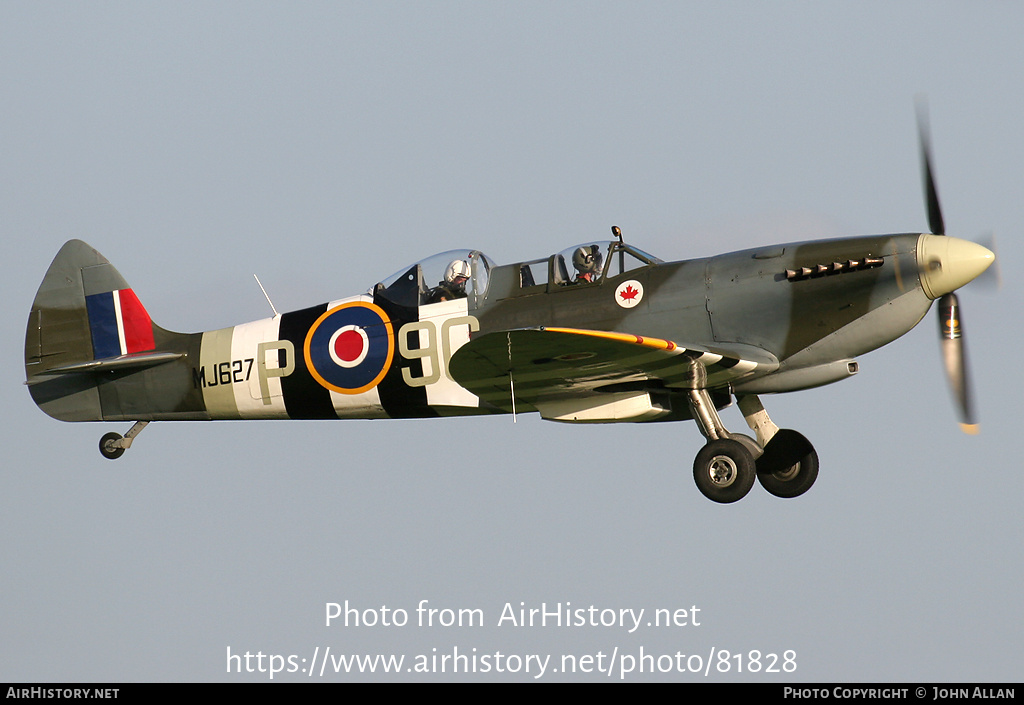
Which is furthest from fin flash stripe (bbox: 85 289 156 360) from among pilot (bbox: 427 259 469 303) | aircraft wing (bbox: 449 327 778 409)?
aircraft wing (bbox: 449 327 778 409)

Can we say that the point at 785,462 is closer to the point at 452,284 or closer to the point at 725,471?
the point at 725,471

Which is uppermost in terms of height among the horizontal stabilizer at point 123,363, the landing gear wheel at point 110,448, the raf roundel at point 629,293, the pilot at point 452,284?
the pilot at point 452,284

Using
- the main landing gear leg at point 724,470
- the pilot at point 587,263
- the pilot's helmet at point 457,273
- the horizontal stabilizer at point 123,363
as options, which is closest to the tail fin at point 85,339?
the horizontal stabilizer at point 123,363

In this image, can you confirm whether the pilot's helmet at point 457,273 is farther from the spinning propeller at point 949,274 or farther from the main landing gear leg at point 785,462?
the spinning propeller at point 949,274

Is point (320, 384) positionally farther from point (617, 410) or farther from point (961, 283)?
point (961, 283)

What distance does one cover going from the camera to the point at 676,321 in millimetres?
11562

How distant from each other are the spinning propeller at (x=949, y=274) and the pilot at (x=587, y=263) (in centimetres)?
277

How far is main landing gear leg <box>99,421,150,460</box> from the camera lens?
13.6m

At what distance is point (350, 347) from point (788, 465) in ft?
13.9

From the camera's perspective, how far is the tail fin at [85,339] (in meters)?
13.6

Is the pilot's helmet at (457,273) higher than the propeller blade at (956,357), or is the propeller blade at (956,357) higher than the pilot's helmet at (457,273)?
the pilot's helmet at (457,273)

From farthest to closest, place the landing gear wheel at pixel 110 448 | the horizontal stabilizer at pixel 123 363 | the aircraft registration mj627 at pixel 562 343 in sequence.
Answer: the landing gear wheel at pixel 110 448 < the horizontal stabilizer at pixel 123 363 < the aircraft registration mj627 at pixel 562 343

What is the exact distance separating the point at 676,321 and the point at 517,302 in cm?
147
